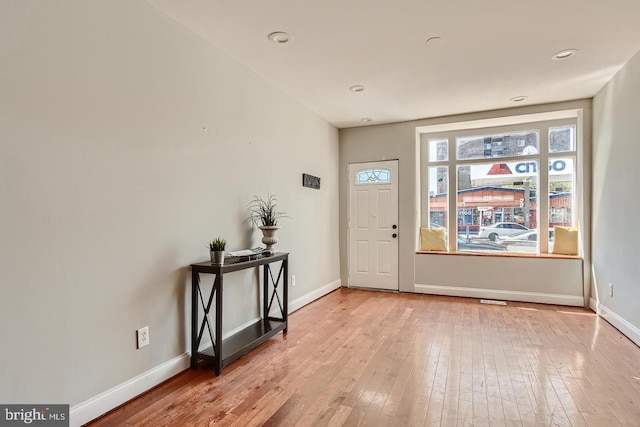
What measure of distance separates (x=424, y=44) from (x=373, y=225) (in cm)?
299

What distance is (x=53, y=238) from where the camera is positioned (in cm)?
179

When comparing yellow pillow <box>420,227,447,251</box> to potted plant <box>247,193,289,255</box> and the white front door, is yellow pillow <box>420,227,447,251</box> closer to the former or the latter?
the white front door

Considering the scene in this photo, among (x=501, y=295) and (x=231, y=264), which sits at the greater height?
(x=231, y=264)

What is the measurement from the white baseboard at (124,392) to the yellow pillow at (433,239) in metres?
3.78

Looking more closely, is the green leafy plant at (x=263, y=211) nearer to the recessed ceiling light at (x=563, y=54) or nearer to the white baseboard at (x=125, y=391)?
the white baseboard at (x=125, y=391)

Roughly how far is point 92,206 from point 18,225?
14.3 inches

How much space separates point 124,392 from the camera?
83.3 inches

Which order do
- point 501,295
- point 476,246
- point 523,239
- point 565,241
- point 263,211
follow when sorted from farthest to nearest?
point 476,246, point 523,239, point 501,295, point 565,241, point 263,211

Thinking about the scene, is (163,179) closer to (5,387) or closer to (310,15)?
(5,387)

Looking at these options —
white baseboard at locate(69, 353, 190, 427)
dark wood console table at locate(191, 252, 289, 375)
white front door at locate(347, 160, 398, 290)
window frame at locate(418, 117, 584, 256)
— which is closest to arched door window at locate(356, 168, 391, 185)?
white front door at locate(347, 160, 398, 290)

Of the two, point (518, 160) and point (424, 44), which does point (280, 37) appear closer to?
point (424, 44)

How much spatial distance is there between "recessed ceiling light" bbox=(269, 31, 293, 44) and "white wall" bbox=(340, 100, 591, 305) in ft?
9.17

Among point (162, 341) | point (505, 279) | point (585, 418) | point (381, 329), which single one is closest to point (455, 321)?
point (381, 329)

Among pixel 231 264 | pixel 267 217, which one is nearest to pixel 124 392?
pixel 231 264
